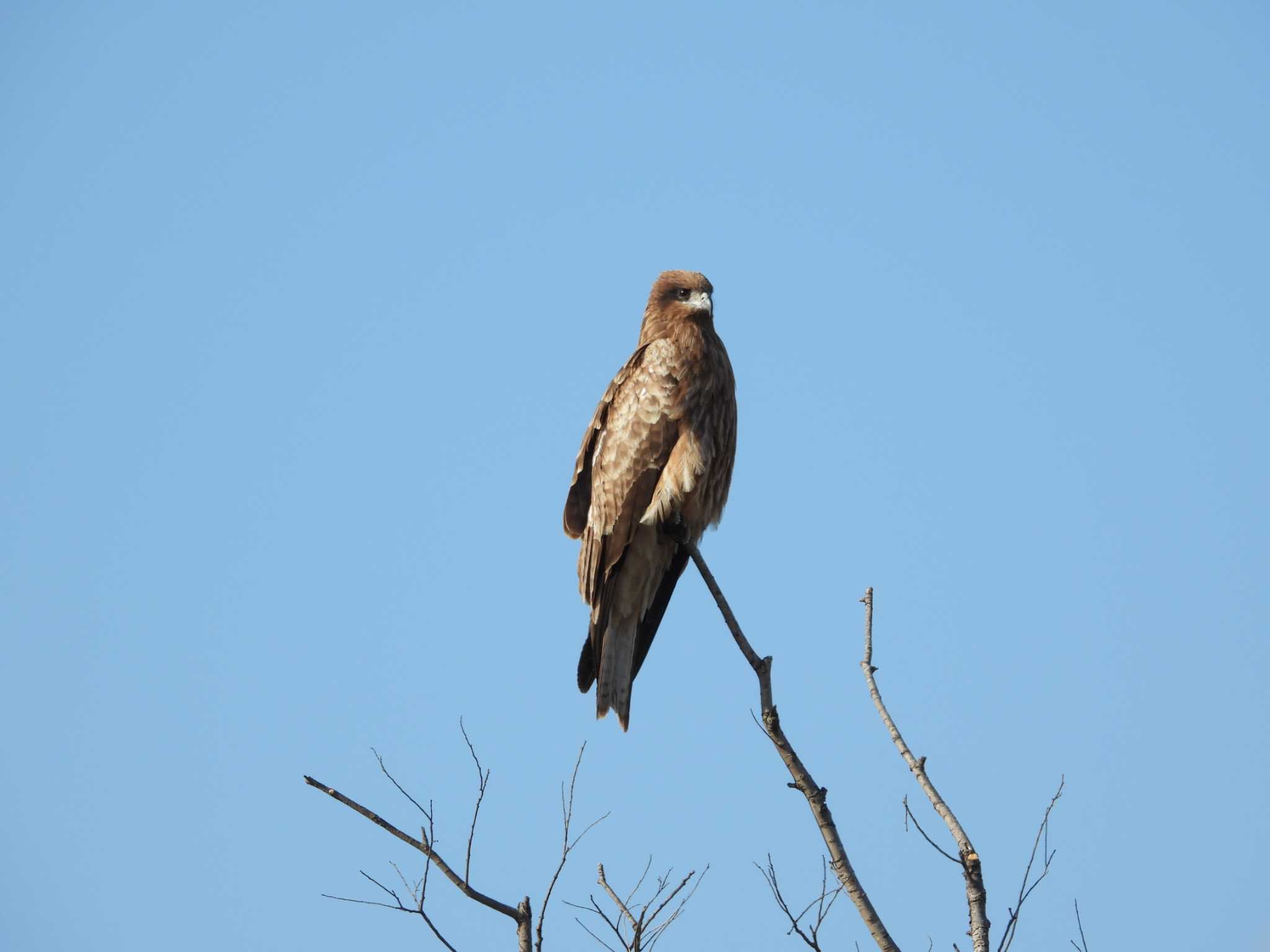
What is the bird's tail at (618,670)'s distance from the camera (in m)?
6.70

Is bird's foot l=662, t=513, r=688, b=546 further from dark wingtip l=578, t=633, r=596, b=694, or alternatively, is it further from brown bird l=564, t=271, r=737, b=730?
dark wingtip l=578, t=633, r=596, b=694

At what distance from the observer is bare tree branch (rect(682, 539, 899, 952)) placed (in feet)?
13.3

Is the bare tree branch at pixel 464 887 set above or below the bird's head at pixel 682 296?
below

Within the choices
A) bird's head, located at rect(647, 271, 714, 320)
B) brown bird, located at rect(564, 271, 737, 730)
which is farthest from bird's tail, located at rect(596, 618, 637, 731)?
bird's head, located at rect(647, 271, 714, 320)

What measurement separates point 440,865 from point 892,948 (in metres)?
1.41

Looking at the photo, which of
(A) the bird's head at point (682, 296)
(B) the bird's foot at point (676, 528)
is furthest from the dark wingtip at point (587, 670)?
(A) the bird's head at point (682, 296)

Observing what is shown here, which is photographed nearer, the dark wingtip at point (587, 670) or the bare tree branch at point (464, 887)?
the bare tree branch at point (464, 887)

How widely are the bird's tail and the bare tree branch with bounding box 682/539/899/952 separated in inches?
77.3

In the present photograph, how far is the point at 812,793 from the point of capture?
4336 mm

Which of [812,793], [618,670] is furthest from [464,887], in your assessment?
[618,670]

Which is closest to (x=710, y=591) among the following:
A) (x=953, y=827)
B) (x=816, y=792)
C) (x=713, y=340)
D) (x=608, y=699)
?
(x=816, y=792)

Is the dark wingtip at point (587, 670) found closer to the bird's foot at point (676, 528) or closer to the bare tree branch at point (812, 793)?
the bird's foot at point (676, 528)

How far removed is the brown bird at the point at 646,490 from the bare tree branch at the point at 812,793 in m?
1.89

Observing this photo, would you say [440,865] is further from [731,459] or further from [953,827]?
[731,459]
